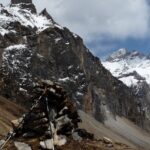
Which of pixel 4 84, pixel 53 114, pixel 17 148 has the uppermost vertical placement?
pixel 4 84

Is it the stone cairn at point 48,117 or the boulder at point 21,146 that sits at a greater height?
the stone cairn at point 48,117

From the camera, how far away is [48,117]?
104 ft

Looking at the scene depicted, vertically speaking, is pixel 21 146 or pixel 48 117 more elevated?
pixel 48 117

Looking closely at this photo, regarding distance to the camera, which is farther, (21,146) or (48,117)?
(48,117)

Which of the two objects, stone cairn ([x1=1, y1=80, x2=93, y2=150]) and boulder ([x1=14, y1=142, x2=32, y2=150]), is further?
stone cairn ([x1=1, y1=80, x2=93, y2=150])

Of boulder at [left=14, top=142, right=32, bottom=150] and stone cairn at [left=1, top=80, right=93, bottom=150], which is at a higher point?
stone cairn at [left=1, top=80, right=93, bottom=150]

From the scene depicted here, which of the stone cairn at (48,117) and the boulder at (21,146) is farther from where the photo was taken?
the stone cairn at (48,117)

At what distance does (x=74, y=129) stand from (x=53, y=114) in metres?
1.53

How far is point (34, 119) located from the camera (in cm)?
3180

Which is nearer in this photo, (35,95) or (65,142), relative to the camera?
(65,142)

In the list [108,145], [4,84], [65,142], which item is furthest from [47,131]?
[4,84]

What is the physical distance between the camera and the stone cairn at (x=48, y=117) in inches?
1232

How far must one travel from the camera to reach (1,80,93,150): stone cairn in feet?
103

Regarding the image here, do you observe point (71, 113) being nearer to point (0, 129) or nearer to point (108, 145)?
point (108, 145)
